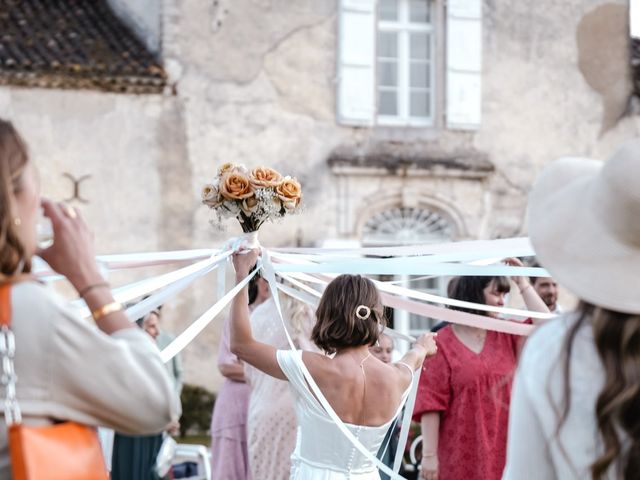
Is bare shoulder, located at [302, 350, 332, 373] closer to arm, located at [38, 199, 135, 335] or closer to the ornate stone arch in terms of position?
arm, located at [38, 199, 135, 335]

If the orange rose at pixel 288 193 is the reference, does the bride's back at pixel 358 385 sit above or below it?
below

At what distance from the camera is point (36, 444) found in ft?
7.34

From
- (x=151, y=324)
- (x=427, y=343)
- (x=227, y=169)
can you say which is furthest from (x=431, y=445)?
(x=151, y=324)

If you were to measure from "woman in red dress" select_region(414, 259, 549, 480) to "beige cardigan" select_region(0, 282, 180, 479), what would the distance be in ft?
12.0

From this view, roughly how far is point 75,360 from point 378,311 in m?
2.65

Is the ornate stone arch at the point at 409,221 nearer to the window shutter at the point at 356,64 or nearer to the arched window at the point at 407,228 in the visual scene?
the arched window at the point at 407,228

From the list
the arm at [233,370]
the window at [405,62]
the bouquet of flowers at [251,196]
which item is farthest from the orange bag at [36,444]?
the window at [405,62]

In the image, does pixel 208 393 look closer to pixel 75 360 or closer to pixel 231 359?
A: pixel 231 359

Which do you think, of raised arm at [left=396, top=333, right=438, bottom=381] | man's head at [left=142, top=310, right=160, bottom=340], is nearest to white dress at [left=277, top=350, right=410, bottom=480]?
raised arm at [left=396, top=333, right=438, bottom=381]

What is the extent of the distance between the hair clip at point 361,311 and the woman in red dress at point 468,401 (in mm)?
1267

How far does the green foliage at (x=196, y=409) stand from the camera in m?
14.8

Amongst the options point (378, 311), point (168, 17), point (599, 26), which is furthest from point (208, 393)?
point (378, 311)

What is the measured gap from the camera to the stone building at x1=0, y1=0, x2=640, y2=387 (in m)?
14.8

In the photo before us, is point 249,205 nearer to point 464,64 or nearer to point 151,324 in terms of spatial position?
point 151,324
